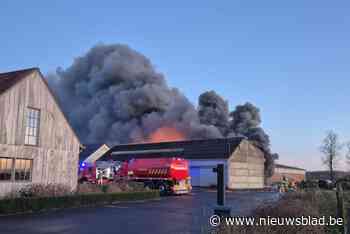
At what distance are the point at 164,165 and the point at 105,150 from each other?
29.4 meters

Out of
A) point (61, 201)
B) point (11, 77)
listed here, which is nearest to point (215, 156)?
point (11, 77)

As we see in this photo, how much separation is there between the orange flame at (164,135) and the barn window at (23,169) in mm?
56524

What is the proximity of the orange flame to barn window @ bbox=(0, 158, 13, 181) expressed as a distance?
189 ft

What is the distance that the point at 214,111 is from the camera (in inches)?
3307

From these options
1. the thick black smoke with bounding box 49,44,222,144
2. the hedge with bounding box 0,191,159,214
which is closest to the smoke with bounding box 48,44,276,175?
the thick black smoke with bounding box 49,44,222,144

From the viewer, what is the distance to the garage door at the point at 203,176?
51.0m

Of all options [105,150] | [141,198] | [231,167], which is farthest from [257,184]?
[141,198]

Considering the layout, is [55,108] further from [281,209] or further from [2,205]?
[281,209]

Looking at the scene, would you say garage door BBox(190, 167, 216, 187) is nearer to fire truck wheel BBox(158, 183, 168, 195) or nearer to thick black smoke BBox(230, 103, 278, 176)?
fire truck wheel BBox(158, 183, 168, 195)

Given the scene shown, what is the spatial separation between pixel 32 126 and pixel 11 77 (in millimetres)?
3217

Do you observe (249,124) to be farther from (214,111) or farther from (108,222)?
(108,222)

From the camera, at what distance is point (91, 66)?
100 metres

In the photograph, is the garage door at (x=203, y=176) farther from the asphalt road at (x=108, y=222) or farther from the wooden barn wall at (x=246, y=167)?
the asphalt road at (x=108, y=222)

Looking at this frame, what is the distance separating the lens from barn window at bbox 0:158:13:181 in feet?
68.8
